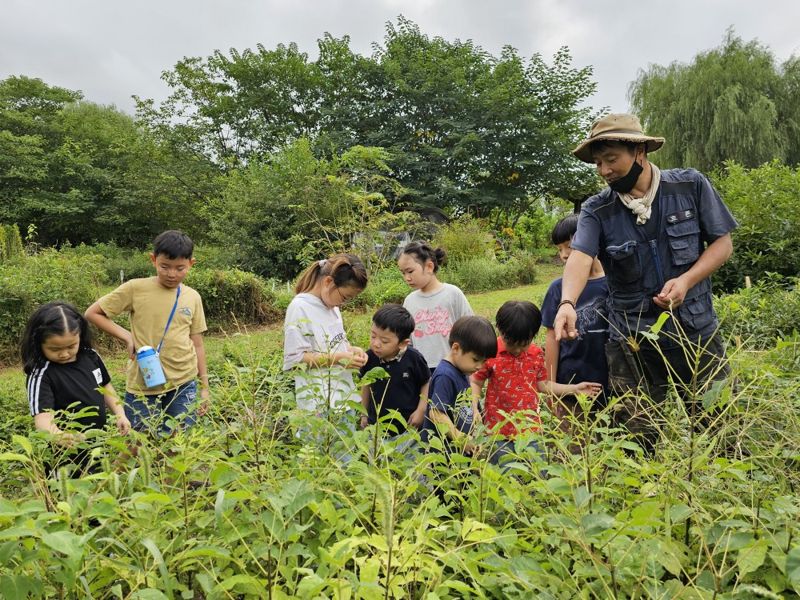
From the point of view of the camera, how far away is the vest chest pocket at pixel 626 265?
260cm

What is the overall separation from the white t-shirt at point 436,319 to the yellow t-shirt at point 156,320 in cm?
154

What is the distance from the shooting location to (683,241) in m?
2.56

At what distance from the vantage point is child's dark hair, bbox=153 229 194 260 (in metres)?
3.38

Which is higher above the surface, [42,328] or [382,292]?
[42,328]

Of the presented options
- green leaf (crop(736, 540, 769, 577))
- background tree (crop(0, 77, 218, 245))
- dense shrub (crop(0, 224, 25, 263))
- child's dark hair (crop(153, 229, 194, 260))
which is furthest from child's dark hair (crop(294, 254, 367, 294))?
background tree (crop(0, 77, 218, 245))

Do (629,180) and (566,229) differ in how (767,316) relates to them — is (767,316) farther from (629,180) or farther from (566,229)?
(629,180)

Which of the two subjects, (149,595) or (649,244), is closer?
(149,595)

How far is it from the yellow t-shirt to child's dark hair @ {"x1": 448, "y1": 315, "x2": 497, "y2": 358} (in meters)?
1.84

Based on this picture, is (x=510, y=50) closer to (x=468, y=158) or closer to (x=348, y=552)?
(x=468, y=158)

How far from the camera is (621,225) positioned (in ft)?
8.66

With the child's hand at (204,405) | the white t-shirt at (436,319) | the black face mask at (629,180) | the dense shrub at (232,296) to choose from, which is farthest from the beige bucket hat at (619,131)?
the dense shrub at (232,296)

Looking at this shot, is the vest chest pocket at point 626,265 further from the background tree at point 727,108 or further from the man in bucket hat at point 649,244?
the background tree at point 727,108

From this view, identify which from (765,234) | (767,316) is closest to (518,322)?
(767,316)

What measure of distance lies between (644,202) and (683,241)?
260 millimetres
